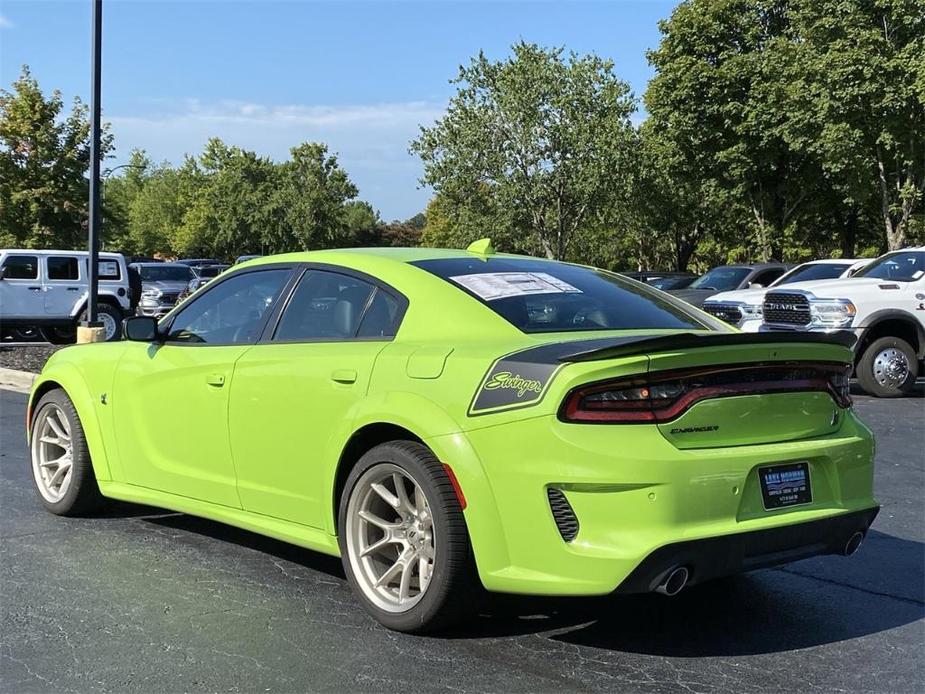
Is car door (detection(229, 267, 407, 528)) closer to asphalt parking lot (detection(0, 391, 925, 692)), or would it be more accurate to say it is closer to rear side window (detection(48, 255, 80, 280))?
asphalt parking lot (detection(0, 391, 925, 692))

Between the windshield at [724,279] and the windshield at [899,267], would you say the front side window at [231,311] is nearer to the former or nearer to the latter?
the windshield at [899,267]

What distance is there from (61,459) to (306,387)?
7.49 feet

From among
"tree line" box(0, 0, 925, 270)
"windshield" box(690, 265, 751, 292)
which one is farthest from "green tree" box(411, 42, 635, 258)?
"windshield" box(690, 265, 751, 292)

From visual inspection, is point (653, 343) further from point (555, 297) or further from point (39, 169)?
point (39, 169)

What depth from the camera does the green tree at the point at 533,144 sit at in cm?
3669

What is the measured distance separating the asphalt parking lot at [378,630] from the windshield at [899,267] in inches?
325

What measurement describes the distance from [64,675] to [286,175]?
79347 mm

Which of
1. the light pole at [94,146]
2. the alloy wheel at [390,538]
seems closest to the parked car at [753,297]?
the light pole at [94,146]

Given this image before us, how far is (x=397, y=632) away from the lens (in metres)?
3.78

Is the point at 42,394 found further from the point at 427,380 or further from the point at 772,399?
the point at 772,399

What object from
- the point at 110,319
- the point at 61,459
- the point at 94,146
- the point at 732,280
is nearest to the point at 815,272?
the point at 732,280

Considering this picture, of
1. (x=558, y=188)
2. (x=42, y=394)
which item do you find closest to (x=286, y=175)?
(x=558, y=188)

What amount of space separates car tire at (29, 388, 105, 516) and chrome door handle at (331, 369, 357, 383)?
7.12ft

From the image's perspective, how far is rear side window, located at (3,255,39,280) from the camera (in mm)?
18605
